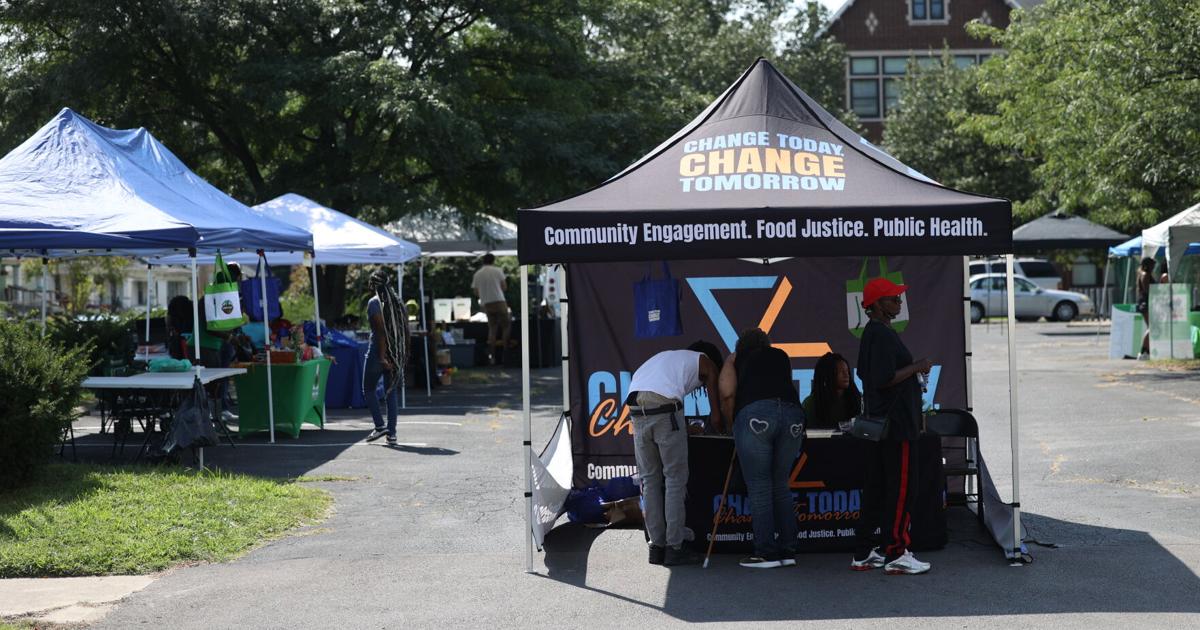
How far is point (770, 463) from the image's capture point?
312 inches

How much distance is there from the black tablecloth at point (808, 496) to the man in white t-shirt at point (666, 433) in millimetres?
275

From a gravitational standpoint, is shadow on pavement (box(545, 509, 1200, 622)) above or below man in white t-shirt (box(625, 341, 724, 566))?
below

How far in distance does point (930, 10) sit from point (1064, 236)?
75.0 ft

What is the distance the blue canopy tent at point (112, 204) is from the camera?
38.5 ft

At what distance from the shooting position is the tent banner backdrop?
1010 centimetres

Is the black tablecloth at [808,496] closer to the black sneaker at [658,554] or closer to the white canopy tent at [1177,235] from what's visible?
the black sneaker at [658,554]

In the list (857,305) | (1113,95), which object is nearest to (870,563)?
(857,305)

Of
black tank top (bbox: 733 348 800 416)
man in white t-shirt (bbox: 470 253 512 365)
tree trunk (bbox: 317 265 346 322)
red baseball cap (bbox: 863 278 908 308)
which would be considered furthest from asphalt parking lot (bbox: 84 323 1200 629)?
tree trunk (bbox: 317 265 346 322)

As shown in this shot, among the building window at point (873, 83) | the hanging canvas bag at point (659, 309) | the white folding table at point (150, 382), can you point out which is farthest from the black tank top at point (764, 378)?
the building window at point (873, 83)

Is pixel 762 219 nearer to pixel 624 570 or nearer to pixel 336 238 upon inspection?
pixel 624 570

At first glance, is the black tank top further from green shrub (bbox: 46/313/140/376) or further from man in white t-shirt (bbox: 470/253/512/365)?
man in white t-shirt (bbox: 470/253/512/365)

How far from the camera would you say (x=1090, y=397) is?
17.9 meters

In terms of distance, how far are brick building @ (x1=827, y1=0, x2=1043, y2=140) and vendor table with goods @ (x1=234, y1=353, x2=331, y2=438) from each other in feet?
149

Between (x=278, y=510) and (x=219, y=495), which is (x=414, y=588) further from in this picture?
(x=219, y=495)
